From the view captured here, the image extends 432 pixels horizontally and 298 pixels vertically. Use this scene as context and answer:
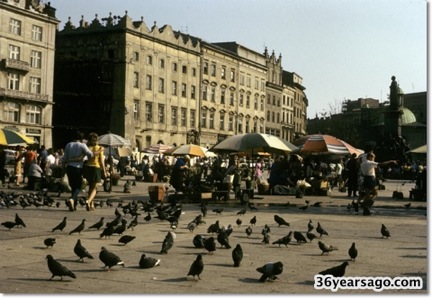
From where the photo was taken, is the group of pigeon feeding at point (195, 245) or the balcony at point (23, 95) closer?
the group of pigeon feeding at point (195, 245)

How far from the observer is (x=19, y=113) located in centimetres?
5409

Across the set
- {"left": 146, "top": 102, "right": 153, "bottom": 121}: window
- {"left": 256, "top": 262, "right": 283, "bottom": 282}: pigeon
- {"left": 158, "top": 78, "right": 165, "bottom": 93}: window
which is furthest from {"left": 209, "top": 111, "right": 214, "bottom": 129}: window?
{"left": 256, "top": 262, "right": 283, "bottom": 282}: pigeon

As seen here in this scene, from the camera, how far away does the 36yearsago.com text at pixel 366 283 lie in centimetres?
631

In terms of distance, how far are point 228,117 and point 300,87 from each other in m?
32.7

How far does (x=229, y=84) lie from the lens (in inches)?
3241

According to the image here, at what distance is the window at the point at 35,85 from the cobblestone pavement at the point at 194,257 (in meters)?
43.4

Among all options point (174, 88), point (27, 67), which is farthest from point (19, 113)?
point (174, 88)

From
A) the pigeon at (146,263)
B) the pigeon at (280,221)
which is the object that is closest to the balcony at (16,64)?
the pigeon at (280,221)

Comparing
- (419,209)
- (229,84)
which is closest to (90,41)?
(229,84)

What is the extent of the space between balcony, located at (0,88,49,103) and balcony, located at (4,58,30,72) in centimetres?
199

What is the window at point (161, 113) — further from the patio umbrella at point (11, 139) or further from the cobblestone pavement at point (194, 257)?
the cobblestone pavement at point (194, 257)

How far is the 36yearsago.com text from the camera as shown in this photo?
6309 mm

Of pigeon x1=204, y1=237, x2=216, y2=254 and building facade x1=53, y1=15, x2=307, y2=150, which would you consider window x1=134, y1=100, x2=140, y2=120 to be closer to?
building facade x1=53, y1=15, x2=307, y2=150

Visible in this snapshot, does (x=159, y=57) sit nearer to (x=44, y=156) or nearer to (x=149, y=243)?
(x=44, y=156)
